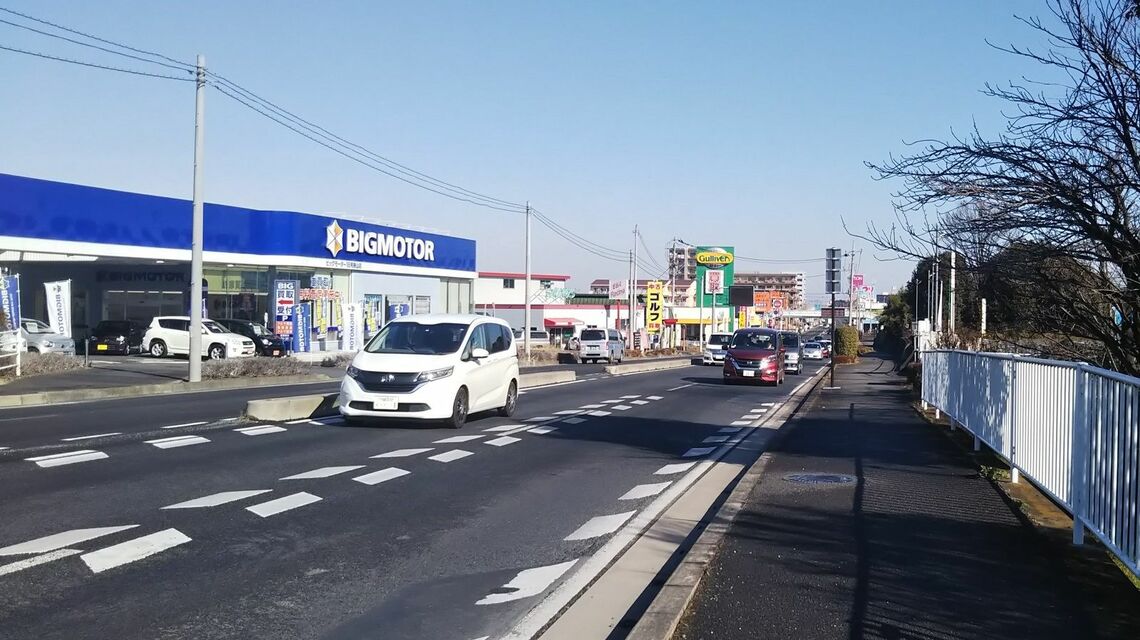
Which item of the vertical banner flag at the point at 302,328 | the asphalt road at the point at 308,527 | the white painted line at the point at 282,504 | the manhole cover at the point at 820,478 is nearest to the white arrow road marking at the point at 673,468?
the asphalt road at the point at 308,527

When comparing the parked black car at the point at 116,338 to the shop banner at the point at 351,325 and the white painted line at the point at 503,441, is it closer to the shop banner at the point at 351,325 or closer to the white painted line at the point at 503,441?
the shop banner at the point at 351,325

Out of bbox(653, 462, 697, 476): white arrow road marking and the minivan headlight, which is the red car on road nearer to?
the minivan headlight

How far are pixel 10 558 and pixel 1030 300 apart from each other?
30.1 feet

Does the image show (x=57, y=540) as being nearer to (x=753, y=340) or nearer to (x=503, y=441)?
(x=503, y=441)

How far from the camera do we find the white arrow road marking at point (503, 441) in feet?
46.6

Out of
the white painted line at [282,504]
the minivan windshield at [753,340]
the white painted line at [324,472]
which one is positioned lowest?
the white painted line at [324,472]

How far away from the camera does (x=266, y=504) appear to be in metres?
9.03

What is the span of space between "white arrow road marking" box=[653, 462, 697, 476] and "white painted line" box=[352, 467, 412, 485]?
3049 mm

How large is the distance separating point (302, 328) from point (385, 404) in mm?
28394

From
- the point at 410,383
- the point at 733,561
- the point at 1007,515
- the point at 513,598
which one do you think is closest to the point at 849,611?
the point at 733,561

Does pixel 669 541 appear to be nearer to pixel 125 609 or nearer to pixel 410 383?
pixel 125 609

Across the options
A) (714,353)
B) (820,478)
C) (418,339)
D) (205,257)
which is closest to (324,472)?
(820,478)

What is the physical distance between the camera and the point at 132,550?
280 inches

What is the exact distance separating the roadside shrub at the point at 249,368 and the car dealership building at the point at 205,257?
9260 mm
